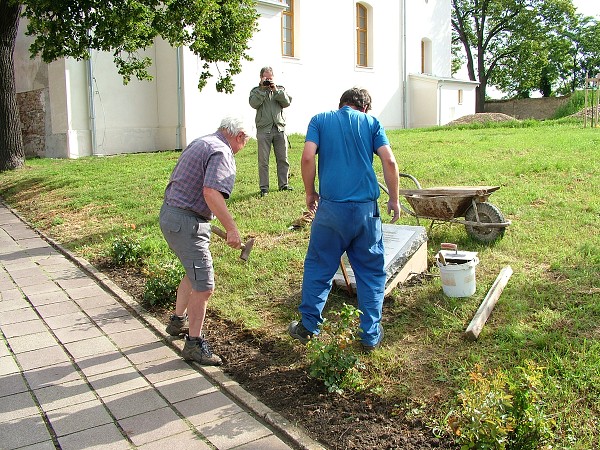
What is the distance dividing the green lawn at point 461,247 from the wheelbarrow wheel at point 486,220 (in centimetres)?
11

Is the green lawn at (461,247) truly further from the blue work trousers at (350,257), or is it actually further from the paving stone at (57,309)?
the paving stone at (57,309)

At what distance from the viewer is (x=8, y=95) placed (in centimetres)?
1555

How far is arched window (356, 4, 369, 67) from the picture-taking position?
2756 cm

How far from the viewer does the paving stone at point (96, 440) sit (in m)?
3.52

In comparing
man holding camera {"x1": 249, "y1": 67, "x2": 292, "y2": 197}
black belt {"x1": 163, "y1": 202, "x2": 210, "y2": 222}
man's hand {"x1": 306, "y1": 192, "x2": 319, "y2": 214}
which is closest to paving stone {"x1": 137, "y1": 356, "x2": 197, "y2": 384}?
black belt {"x1": 163, "y1": 202, "x2": 210, "y2": 222}

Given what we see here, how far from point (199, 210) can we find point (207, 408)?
1.45m

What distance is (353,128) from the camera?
14.8 feet

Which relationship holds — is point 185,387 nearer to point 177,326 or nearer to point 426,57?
point 177,326

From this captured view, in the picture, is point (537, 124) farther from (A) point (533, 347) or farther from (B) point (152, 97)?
(A) point (533, 347)

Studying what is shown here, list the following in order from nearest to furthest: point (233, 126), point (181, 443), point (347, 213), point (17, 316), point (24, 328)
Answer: point (181, 443) → point (347, 213) → point (233, 126) → point (24, 328) → point (17, 316)

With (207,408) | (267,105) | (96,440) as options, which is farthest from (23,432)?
(267,105)

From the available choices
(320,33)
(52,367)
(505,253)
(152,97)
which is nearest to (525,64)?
(320,33)

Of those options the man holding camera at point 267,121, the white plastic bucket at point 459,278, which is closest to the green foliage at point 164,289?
the white plastic bucket at point 459,278

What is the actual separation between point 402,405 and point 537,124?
17984mm
